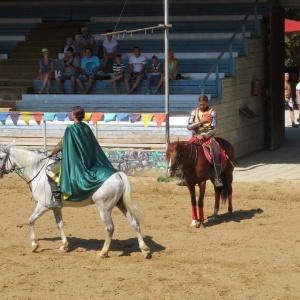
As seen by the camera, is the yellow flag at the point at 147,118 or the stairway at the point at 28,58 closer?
the yellow flag at the point at 147,118

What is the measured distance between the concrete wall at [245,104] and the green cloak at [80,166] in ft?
27.6

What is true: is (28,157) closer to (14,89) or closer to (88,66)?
(88,66)

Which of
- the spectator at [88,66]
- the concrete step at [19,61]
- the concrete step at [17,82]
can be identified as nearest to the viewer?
the spectator at [88,66]

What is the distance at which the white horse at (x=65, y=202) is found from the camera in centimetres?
1251

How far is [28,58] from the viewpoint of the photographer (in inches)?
988

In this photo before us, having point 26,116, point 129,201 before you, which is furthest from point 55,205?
point 26,116

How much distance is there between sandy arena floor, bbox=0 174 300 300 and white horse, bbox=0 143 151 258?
0.98 ft

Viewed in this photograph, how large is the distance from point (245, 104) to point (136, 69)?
9.40ft

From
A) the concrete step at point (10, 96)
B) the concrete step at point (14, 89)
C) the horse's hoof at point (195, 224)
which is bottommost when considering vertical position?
the horse's hoof at point (195, 224)

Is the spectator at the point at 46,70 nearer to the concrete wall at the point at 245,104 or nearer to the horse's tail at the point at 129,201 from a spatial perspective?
the concrete wall at the point at 245,104

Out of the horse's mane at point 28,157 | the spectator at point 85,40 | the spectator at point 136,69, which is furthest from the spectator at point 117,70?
the horse's mane at point 28,157

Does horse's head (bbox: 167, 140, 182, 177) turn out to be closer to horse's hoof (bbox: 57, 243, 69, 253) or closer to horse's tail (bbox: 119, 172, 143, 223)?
horse's tail (bbox: 119, 172, 143, 223)

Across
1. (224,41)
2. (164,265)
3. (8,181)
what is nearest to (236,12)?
(224,41)

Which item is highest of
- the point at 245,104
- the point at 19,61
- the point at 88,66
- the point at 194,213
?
the point at 19,61
